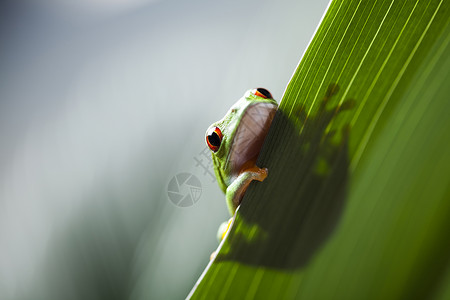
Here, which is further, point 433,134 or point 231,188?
point 231,188

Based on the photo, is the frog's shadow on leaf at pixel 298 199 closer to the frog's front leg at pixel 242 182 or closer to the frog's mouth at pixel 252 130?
the frog's front leg at pixel 242 182

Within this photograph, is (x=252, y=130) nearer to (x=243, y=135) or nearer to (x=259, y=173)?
(x=243, y=135)

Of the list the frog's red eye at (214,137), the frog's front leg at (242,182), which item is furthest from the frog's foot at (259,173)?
the frog's red eye at (214,137)

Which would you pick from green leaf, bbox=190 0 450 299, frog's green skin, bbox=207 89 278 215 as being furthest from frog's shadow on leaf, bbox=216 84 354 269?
frog's green skin, bbox=207 89 278 215

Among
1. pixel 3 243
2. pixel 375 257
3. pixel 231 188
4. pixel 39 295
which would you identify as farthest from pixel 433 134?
pixel 3 243

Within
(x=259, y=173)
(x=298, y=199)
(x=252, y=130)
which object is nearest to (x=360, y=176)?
(x=298, y=199)

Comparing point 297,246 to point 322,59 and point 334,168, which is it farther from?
point 322,59
